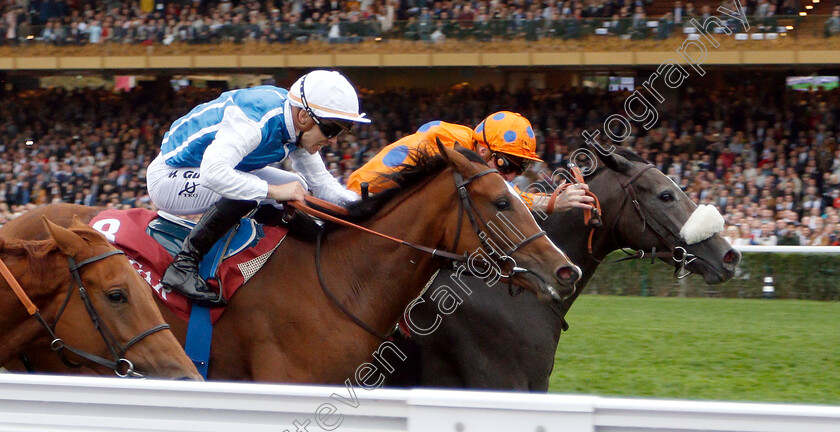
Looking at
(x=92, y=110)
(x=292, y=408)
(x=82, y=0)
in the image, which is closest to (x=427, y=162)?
(x=292, y=408)

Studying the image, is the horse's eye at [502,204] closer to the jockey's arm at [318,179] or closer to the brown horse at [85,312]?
the jockey's arm at [318,179]

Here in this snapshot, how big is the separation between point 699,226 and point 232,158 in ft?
7.02

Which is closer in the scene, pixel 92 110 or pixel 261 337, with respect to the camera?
pixel 261 337

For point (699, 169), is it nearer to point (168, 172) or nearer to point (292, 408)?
point (168, 172)

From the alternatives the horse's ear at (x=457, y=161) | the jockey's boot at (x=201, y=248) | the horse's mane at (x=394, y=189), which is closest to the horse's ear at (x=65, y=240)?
the jockey's boot at (x=201, y=248)

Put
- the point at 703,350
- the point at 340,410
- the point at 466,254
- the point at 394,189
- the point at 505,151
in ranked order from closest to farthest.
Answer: the point at 340,410 → the point at 466,254 → the point at 394,189 → the point at 505,151 → the point at 703,350

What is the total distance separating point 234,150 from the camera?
10.6 feet

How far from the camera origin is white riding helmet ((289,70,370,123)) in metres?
3.31

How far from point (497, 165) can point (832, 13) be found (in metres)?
11.4

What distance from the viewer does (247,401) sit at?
235cm

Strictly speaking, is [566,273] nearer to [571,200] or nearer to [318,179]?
[571,200]

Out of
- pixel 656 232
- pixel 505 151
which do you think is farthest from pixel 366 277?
pixel 656 232

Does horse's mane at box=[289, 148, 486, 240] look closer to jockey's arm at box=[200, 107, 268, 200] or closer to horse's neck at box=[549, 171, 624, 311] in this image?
jockey's arm at box=[200, 107, 268, 200]

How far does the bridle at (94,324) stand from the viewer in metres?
2.89
